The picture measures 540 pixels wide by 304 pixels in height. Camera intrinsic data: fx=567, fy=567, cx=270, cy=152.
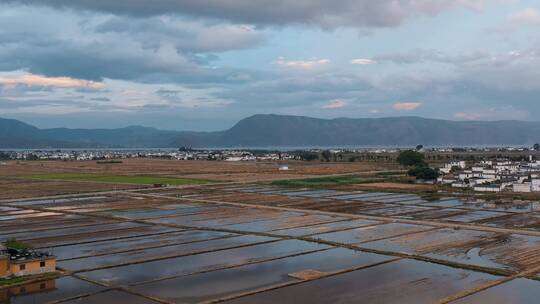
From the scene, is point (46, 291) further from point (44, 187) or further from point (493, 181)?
point (493, 181)

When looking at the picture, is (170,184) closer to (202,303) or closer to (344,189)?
(344,189)

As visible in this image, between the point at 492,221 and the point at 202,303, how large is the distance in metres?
20.1

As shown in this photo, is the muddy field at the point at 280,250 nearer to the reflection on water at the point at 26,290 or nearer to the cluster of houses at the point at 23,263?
the reflection on water at the point at 26,290

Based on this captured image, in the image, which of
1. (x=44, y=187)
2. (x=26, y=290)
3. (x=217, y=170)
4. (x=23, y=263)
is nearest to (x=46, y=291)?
(x=26, y=290)

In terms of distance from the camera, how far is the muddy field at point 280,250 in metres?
16.2

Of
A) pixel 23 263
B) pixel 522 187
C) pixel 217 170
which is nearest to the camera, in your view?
pixel 23 263

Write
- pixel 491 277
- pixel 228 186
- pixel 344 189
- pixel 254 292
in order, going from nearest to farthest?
pixel 254 292, pixel 491 277, pixel 344 189, pixel 228 186

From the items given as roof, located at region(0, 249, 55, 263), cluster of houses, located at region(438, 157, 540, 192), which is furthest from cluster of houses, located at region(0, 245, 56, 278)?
cluster of houses, located at region(438, 157, 540, 192)

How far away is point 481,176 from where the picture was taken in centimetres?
5525

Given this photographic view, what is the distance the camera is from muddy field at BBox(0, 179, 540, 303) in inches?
640

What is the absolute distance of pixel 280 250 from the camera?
2250 cm

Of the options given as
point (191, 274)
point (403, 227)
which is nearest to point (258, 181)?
point (403, 227)

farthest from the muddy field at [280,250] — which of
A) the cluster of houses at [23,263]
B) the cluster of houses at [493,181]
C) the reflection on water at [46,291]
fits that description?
the cluster of houses at [493,181]

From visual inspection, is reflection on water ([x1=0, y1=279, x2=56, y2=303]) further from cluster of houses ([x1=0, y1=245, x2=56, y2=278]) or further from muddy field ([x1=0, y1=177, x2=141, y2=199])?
muddy field ([x1=0, y1=177, x2=141, y2=199])
